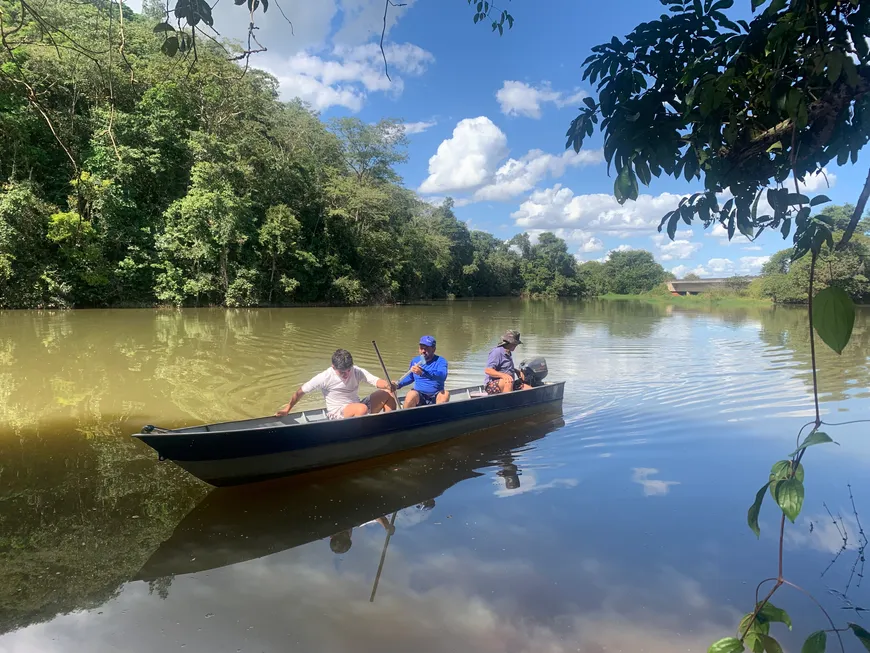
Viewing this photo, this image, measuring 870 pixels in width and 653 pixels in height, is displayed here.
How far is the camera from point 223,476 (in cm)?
473

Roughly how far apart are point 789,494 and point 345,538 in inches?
144

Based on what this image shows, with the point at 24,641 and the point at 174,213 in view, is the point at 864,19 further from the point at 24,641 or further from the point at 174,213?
the point at 174,213

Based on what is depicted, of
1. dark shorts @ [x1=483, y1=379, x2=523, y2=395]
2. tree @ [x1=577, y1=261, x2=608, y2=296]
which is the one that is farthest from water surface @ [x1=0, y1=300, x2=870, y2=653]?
tree @ [x1=577, y1=261, x2=608, y2=296]

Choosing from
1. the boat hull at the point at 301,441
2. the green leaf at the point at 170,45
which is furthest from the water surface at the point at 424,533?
the green leaf at the point at 170,45

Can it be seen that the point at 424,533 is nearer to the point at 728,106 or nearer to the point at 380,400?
the point at 380,400


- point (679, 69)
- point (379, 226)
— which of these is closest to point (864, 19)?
point (679, 69)

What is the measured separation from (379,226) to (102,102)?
1692 cm

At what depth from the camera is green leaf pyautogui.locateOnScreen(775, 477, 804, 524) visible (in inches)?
42.8

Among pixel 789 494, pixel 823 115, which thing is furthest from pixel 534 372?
pixel 789 494

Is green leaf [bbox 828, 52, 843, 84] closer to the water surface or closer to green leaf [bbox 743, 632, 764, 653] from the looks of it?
green leaf [bbox 743, 632, 764, 653]

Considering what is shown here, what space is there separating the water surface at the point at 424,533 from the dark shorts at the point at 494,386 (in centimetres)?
57

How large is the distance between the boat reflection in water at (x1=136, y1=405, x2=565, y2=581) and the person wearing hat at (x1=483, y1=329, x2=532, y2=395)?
1.17 m

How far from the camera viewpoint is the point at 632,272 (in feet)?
310

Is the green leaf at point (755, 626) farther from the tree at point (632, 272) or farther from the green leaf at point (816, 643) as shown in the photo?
the tree at point (632, 272)
